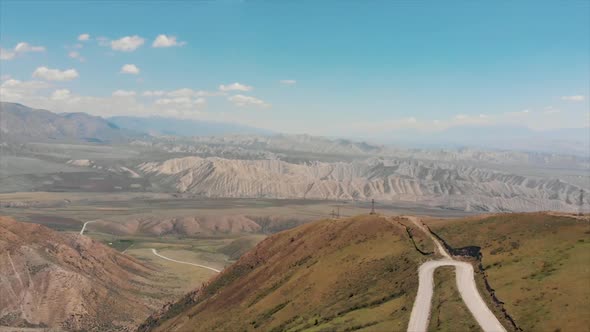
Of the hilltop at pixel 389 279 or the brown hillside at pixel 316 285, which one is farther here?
the brown hillside at pixel 316 285

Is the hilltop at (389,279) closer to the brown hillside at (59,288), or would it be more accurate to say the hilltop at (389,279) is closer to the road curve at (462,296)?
the road curve at (462,296)

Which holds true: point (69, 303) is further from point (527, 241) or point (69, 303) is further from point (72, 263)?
point (527, 241)

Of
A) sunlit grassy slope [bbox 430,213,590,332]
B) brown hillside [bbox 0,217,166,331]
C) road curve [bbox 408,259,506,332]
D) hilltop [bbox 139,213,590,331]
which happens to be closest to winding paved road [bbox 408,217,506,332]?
road curve [bbox 408,259,506,332]

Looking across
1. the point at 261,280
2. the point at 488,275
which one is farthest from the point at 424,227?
the point at 261,280

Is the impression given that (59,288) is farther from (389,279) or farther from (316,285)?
(389,279)

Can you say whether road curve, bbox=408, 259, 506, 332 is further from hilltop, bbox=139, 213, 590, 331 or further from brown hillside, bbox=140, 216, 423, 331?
brown hillside, bbox=140, 216, 423, 331

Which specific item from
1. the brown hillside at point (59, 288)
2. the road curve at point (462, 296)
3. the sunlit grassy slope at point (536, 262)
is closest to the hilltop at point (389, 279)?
the sunlit grassy slope at point (536, 262)

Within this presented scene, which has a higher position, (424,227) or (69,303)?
(424,227)

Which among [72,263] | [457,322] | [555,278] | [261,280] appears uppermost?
[555,278]
